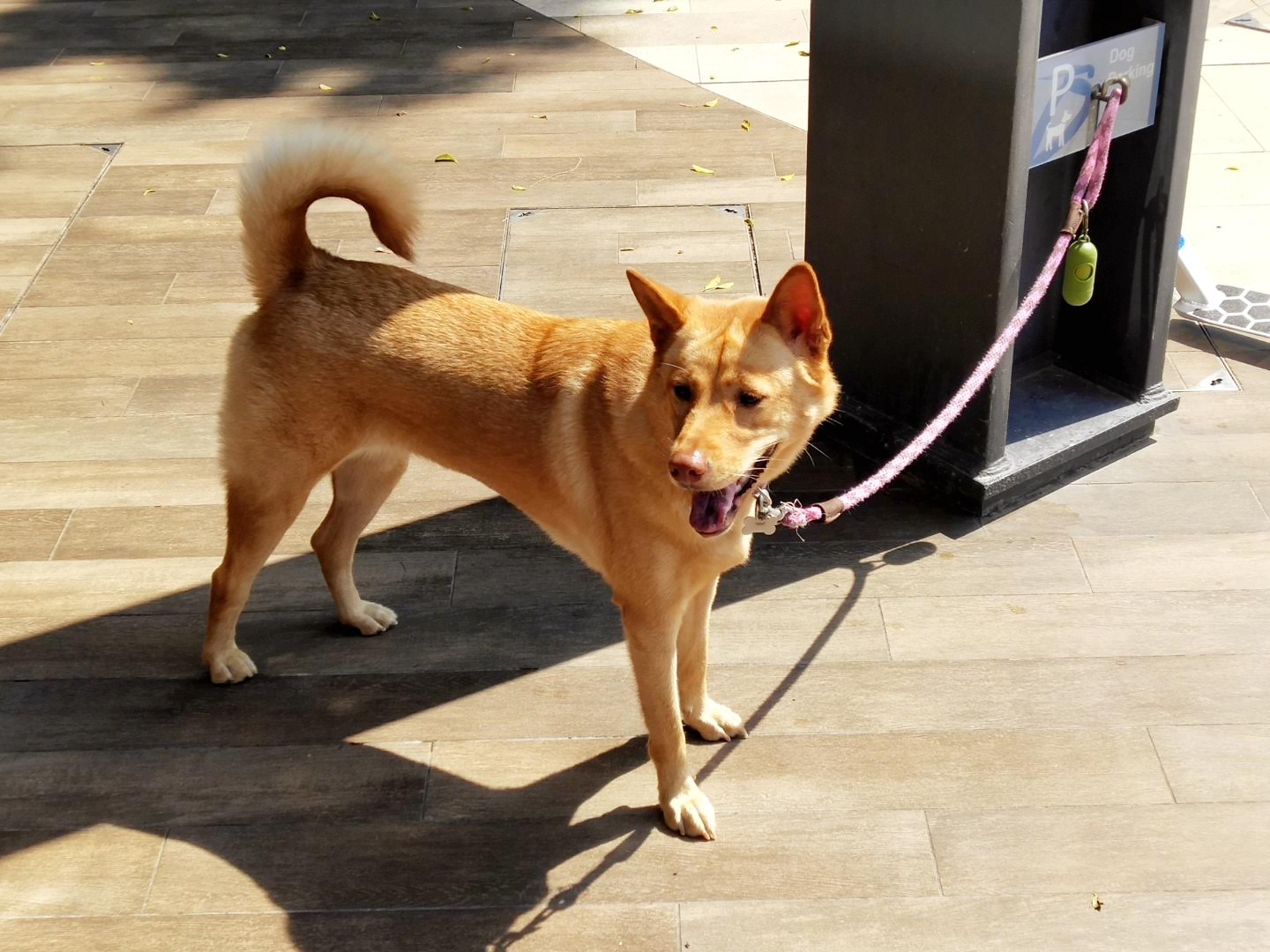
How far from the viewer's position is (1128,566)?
4188 millimetres

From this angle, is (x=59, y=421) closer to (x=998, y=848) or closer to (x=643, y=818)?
(x=643, y=818)

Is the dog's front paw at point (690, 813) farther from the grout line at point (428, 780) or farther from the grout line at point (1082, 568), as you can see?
the grout line at point (1082, 568)

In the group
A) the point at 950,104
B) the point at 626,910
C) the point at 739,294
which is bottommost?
the point at 626,910

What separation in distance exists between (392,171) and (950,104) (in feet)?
6.01

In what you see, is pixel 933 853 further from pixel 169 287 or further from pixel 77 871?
pixel 169 287

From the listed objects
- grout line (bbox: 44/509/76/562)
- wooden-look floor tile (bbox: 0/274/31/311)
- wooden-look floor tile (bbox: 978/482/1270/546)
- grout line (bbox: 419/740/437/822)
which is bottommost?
grout line (bbox: 419/740/437/822)

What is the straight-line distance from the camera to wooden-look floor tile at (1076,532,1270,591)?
410 centimetres

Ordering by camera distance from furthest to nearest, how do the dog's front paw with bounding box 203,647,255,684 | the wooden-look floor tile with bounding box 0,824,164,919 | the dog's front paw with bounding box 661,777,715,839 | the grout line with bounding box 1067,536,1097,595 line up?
1. the grout line with bounding box 1067,536,1097,595
2. the dog's front paw with bounding box 203,647,255,684
3. the dog's front paw with bounding box 661,777,715,839
4. the wooden-look floor tile with bounding box 0,824,164,919

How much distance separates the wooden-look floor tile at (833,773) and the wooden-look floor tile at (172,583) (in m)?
0.84

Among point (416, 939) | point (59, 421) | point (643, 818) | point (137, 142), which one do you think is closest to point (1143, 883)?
point (643, 818)

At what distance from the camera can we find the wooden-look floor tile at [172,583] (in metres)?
4.12

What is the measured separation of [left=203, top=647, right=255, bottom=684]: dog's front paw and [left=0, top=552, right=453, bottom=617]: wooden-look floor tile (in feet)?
1.20

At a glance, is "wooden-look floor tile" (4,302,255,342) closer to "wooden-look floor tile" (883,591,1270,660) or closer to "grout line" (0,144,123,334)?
"grout line" (0,144,123,334)

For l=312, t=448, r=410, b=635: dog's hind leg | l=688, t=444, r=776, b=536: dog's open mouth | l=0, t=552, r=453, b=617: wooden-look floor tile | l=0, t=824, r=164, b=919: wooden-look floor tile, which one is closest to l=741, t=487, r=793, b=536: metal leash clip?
l=688, t=444, r=776, b=536: dog's open mouth
